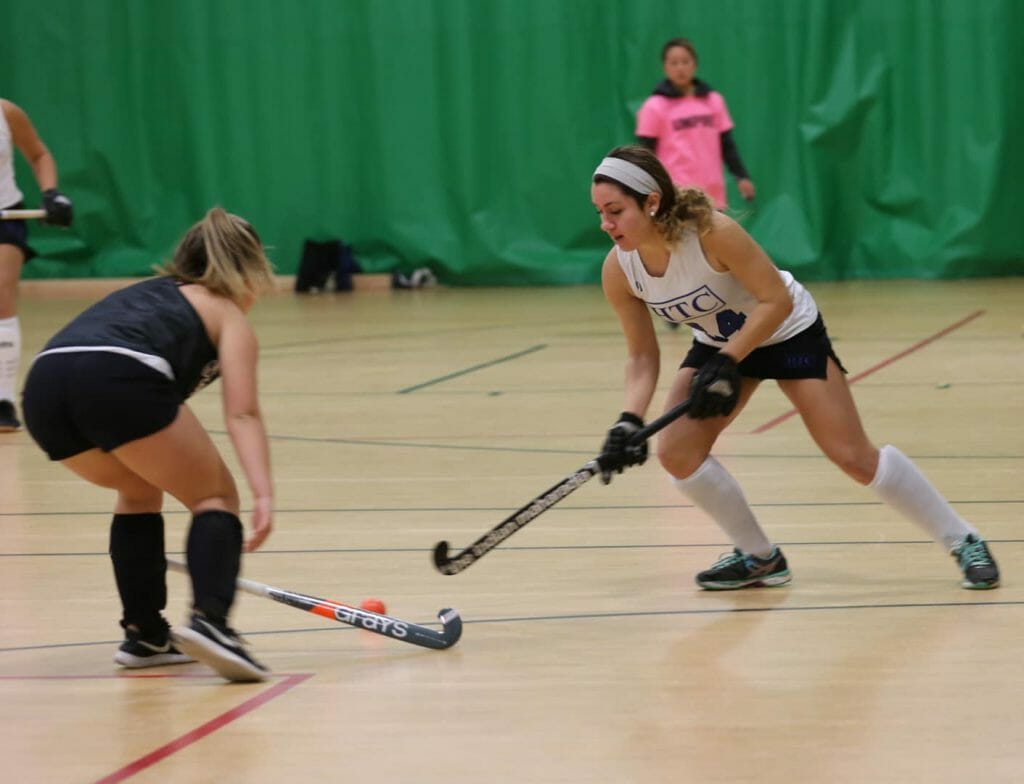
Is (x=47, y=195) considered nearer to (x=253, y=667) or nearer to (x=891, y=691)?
(x=253, y=667)

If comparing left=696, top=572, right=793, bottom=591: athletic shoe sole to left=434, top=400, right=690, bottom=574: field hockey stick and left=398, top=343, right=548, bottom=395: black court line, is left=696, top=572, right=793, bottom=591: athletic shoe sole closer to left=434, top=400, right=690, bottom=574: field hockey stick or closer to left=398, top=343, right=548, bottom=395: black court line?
left=434, top=400, right=690, bottom=574: field hockey stick

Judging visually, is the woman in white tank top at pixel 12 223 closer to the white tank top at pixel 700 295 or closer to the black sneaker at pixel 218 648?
the white tank top at pixel 700 295

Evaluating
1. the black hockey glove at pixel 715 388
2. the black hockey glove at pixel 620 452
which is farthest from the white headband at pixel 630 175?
the black hockey glove at pixel 620 452

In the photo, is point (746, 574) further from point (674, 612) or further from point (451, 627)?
point (451, 627)

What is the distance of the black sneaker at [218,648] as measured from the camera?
2955 mm

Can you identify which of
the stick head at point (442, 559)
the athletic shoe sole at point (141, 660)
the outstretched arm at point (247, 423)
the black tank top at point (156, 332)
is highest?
the black tank top at point (156, 332)

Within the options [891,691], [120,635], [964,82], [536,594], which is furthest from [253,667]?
[964,82]

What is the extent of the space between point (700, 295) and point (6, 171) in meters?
3.68

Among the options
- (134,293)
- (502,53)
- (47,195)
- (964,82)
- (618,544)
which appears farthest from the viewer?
(502,53)

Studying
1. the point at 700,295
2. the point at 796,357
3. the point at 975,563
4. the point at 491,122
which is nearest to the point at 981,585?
the point at 975,563

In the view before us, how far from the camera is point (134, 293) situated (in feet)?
10.5

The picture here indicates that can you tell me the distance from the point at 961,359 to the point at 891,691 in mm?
5065

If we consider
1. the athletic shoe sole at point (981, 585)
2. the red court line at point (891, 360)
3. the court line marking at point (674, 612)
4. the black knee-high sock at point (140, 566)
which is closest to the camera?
the black knee-high sock at point (140, 566)

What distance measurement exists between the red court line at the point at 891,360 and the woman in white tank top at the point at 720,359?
7.10 ft
